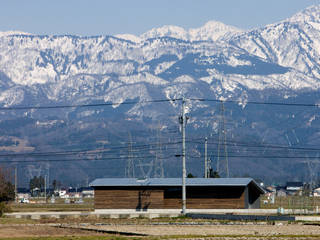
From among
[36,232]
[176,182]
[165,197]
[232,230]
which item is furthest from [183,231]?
[165,197]

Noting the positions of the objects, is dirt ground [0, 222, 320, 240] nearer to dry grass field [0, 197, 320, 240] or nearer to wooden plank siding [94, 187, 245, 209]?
dry grass field [0, 197, 320, 240]

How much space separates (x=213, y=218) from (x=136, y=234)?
25048mm

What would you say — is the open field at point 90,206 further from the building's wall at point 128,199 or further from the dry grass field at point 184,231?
the dry grass field at point 184,231

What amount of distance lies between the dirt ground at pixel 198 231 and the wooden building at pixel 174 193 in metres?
34.4

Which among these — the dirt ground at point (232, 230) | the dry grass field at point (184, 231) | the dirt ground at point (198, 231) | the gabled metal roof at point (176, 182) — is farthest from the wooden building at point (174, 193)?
the dirt ground at point (232, 230)

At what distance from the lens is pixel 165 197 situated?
105188 mm

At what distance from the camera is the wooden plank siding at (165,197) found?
4048 inches

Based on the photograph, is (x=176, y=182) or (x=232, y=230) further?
(x=176, y=182)

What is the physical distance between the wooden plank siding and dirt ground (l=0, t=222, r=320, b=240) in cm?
3447

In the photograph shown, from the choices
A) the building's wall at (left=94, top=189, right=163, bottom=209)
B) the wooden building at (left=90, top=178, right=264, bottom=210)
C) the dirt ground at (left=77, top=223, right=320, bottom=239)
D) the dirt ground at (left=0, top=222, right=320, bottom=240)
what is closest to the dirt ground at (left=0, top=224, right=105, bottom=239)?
the dirt ground at (left=0, top=222, right=320, bottom=240)

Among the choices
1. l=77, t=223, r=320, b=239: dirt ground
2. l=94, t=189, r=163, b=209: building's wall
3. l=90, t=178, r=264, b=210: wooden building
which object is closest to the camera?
l=77, t=223, r=320, b=239: dirt ground

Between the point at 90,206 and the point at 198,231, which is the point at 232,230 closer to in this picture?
the point at 198,231

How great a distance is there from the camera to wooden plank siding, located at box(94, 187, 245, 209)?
103 metres

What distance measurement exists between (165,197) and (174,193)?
1.30m
